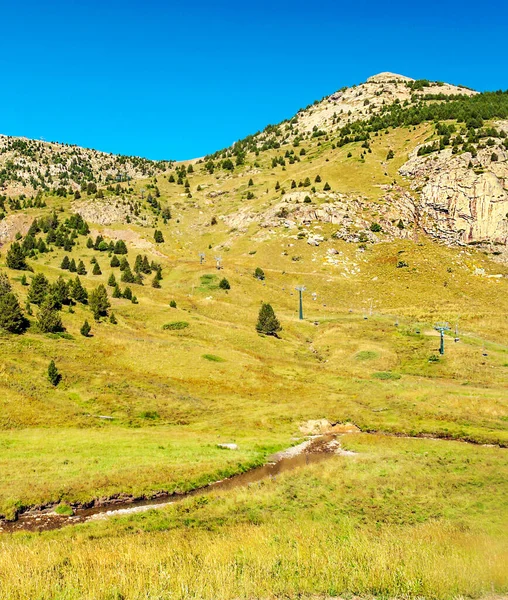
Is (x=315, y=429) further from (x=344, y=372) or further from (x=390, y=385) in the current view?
(x=344, y=372)

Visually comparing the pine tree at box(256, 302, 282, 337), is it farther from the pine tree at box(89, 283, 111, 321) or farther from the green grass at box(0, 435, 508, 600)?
the green grass at box(0, 435, 508, 600)

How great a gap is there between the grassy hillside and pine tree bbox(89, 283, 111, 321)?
4.63 ft

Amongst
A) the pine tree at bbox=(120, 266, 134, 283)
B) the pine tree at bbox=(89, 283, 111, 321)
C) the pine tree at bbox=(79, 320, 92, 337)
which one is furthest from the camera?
the pine tree at bbox=(120, 266, 134, 283)

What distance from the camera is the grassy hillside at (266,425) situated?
11867 mm

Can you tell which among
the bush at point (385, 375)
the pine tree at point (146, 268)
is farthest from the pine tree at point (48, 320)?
the pine tree at point (146, 268)

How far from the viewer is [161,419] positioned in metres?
43.8

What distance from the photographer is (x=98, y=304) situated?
74.8 meters

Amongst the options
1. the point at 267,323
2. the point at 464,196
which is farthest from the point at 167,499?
the point at 464,196

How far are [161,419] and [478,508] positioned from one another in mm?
30168

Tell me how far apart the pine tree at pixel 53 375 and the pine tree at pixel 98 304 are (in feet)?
91.3

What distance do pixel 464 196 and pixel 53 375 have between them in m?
148

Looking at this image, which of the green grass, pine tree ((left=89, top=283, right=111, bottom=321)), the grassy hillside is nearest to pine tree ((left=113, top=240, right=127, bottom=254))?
the grassy hillside

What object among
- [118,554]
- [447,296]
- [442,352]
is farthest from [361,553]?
[447,296]

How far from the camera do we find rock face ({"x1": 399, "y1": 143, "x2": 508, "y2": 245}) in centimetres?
14275
